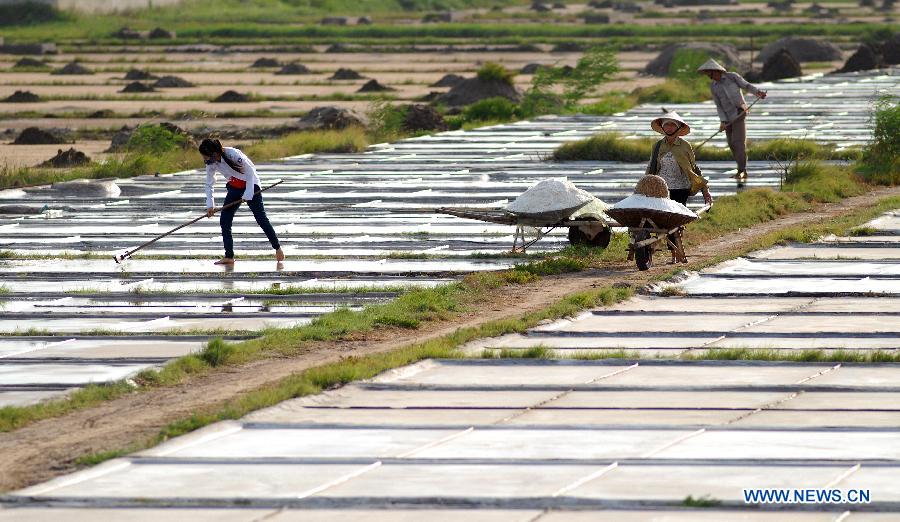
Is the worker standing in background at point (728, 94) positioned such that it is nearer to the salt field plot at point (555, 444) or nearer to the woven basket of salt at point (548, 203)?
the woven basket of salt at point (548, 203)

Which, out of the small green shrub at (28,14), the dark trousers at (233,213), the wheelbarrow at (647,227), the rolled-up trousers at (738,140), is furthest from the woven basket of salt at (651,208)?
the small green shrub at (28,14)

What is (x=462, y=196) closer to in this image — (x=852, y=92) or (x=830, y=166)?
(x=830, y=166)

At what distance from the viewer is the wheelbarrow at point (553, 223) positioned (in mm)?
13062

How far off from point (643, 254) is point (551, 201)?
87 cm

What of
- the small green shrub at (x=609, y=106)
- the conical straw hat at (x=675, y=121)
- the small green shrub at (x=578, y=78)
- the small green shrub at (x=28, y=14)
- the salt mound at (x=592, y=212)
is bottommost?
the small green shrub at (x=28, y=14)

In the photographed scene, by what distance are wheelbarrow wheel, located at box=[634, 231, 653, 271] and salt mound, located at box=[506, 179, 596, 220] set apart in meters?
0.64

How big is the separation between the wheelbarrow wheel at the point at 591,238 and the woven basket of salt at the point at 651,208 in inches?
44.2

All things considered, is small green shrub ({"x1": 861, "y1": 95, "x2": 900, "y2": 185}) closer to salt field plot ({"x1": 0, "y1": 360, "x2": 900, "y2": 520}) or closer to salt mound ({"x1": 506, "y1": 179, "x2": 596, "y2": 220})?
salt mound ({"x1": 506, "y1": 179, "x2": 596, "y2": 220})

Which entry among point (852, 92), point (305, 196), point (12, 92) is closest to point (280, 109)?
point (12, 92)

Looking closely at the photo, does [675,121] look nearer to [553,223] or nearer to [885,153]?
[553,223]

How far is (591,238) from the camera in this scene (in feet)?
44.8

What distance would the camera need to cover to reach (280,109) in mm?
35656

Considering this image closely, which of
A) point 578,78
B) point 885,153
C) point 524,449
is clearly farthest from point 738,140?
point 578,78

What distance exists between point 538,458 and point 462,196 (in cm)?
1129
